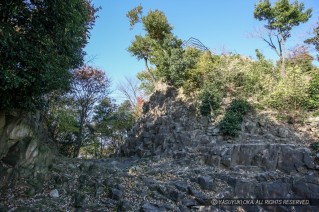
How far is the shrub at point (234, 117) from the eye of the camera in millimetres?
11844

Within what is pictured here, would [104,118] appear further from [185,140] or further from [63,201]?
[63,201]

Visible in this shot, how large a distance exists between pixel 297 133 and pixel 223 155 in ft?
13.1

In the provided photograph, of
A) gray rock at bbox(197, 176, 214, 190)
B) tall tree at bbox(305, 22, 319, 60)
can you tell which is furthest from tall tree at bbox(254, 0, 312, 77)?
gray rock at bbox(197, 176, 214, 190)

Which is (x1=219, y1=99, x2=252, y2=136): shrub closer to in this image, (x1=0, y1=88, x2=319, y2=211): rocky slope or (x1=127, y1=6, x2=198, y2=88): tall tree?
(x1=0, y1=88, x2=319, y2=211): rocky slope

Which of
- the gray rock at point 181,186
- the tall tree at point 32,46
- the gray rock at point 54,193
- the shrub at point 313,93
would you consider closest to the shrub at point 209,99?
the shrub at point 313,93

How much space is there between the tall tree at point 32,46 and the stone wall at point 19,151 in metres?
0.79

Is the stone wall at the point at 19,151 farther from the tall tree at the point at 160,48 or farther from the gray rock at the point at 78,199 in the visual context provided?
the tall tree at the point at 160,48

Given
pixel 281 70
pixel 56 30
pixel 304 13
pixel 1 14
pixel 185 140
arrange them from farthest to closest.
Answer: pixel 304 13, pixel 281 70, pixel 185 140, pixel 56 30, pixel 1 14

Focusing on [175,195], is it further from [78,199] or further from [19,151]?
[19,151]

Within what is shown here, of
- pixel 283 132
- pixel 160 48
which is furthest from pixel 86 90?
pixel 283 132

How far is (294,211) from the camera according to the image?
25.6 feet

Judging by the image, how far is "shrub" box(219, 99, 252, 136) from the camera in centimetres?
1184

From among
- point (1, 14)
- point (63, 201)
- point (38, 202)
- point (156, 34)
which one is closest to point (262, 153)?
point (63, 201)

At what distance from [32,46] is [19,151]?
3229 millimetres
